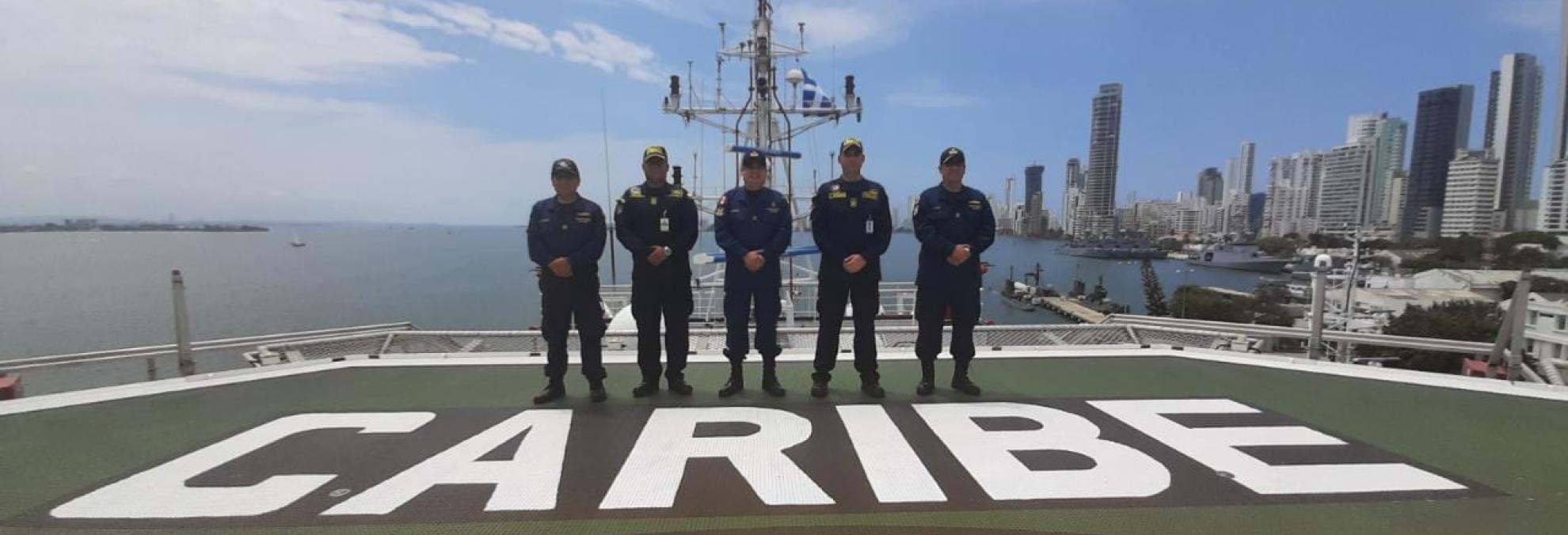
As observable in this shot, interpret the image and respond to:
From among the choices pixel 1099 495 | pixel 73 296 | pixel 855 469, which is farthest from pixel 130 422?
pixel 73 296

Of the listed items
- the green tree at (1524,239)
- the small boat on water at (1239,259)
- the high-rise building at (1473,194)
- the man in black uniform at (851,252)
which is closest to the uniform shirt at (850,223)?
the man in black uniform at (851,252)

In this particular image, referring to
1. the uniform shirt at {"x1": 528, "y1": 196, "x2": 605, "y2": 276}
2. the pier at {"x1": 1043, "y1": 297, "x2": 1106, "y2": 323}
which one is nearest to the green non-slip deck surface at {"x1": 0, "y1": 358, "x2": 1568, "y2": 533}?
the uniform shirt at {"x1": 528, "y1": 196, "x2": 605, "y2": 276}

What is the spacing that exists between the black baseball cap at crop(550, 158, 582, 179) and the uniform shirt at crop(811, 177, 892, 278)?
145 cm

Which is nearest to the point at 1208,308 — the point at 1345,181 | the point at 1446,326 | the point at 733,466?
the point at 1446,326

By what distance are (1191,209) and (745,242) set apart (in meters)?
176

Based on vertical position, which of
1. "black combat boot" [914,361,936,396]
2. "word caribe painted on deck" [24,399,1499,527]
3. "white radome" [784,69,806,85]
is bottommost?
"word caribe painted on deck" [24,399,1499,527]

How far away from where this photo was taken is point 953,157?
3.95 meters

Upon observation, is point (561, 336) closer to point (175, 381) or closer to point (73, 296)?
point (175, 381)

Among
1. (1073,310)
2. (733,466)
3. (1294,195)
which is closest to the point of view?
(733,466)

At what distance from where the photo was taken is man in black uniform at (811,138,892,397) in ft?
12.8

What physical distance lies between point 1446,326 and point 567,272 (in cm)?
4610

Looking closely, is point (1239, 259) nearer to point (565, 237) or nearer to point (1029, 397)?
point (1029, 397)

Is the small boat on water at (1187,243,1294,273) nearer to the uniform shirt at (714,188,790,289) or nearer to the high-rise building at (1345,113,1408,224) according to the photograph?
the high-rise building at (1345,113,1408,224)

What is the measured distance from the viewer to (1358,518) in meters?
2.26
